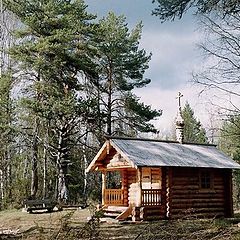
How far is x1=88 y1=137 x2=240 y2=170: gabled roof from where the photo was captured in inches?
742

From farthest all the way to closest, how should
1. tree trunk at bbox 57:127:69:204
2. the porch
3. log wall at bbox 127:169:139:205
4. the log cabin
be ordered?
tree trunk at bbox 57:127:69:204, log wall at bbox 127:169:139:205, the porch, the log cabin

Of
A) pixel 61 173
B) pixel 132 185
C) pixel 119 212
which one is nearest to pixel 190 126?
pixel 61 173

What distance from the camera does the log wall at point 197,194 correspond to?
19.7 m

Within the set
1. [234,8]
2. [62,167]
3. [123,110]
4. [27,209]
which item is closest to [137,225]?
[27,209]

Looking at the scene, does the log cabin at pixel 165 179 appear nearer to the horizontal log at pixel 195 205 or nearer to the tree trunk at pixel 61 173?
the horizontal log at pixel 195 205

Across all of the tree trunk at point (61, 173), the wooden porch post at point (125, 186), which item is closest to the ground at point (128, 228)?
the wooden porch post at point (125, 186)

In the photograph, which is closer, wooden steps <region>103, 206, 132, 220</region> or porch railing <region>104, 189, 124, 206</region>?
wooden steps <region>103, 206, 132, 220</region>

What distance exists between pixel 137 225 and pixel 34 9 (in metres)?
10.1

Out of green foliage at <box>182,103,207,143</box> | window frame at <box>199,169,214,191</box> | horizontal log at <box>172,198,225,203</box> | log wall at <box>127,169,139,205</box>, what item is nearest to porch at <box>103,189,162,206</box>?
log wall at <box>127,169,139,205</box>

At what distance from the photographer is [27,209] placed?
2258 cm

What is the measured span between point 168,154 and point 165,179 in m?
1.26

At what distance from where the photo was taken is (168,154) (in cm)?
2025

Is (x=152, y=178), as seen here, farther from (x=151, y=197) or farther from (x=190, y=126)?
(x=190, y=126)

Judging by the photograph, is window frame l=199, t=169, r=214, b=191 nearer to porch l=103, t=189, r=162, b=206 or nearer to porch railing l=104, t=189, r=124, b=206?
porch l=103, t=189, r=162, b=206
